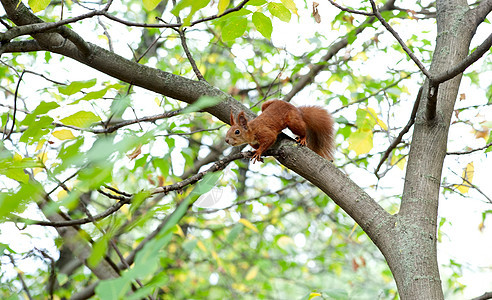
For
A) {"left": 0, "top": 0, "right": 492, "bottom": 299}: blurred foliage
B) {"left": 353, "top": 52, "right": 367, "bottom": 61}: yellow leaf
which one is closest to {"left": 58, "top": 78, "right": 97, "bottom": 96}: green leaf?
{"left": 0, "top": 0, "right": 492, "bottom": 299}: blurred foliage

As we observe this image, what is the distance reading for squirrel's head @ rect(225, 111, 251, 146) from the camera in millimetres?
1903

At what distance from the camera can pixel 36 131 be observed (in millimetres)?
685

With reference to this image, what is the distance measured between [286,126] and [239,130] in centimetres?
26

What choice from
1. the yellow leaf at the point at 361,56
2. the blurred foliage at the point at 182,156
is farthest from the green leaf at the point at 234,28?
the yellow leaf at the point at 361,56

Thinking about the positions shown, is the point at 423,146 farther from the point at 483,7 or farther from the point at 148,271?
the point at 148,271

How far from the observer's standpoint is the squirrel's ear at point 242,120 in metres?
1.84

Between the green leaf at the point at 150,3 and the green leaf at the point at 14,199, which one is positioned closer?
the green leaf at the point at 14,199

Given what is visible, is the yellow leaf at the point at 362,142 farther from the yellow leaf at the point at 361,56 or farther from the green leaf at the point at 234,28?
the yellow leaf at the point at 361,56

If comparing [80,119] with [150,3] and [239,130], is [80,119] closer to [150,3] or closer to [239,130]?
[150,3]

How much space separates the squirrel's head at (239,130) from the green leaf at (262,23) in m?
0.34

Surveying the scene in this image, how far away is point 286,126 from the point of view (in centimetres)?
236

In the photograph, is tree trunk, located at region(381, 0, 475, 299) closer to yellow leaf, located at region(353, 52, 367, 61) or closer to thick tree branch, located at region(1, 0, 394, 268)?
thick tree branch, located at region(1, 0, 394, 268)

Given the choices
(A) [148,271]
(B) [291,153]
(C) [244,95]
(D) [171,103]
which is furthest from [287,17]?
(C) [244,95]

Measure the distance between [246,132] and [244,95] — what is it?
2705 mm
